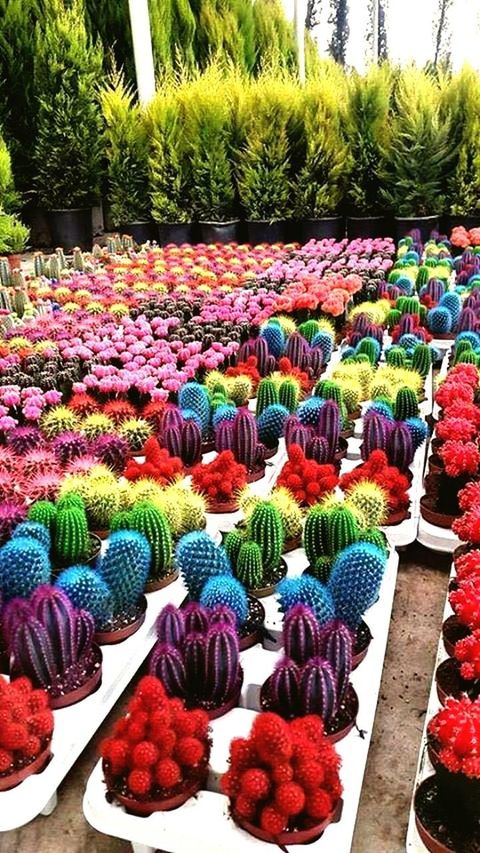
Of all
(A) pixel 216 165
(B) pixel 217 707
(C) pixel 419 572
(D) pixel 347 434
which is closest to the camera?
(B) pixel 217 707

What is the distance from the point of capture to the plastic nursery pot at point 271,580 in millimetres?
2023

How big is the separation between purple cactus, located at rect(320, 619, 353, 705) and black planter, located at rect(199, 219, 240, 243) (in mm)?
7298

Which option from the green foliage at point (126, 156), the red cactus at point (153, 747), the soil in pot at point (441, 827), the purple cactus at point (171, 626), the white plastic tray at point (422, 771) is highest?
the green foliage at point (126, 156)

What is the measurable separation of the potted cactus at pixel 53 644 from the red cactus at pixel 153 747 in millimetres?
280

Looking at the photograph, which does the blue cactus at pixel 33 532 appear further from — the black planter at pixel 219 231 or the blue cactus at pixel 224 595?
the black planter at pixel 219 231

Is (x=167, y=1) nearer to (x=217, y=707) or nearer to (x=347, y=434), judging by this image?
(x=347, y=434)

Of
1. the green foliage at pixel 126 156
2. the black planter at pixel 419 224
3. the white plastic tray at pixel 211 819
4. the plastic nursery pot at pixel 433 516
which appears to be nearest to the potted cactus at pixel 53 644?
the white plastic tray at pixel 211 819

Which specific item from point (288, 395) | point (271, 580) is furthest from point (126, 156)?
point (271, 580)

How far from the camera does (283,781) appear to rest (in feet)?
4.26

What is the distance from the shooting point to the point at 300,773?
131cm

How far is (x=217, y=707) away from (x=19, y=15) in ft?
32.8

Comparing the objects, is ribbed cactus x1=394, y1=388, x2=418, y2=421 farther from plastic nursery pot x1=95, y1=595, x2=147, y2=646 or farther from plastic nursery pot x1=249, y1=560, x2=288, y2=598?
plastic nursery pot x1=95, y1=595, x2=147, y2=646

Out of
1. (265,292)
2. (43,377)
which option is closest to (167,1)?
(265,292)

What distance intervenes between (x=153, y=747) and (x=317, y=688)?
329 millimetres
